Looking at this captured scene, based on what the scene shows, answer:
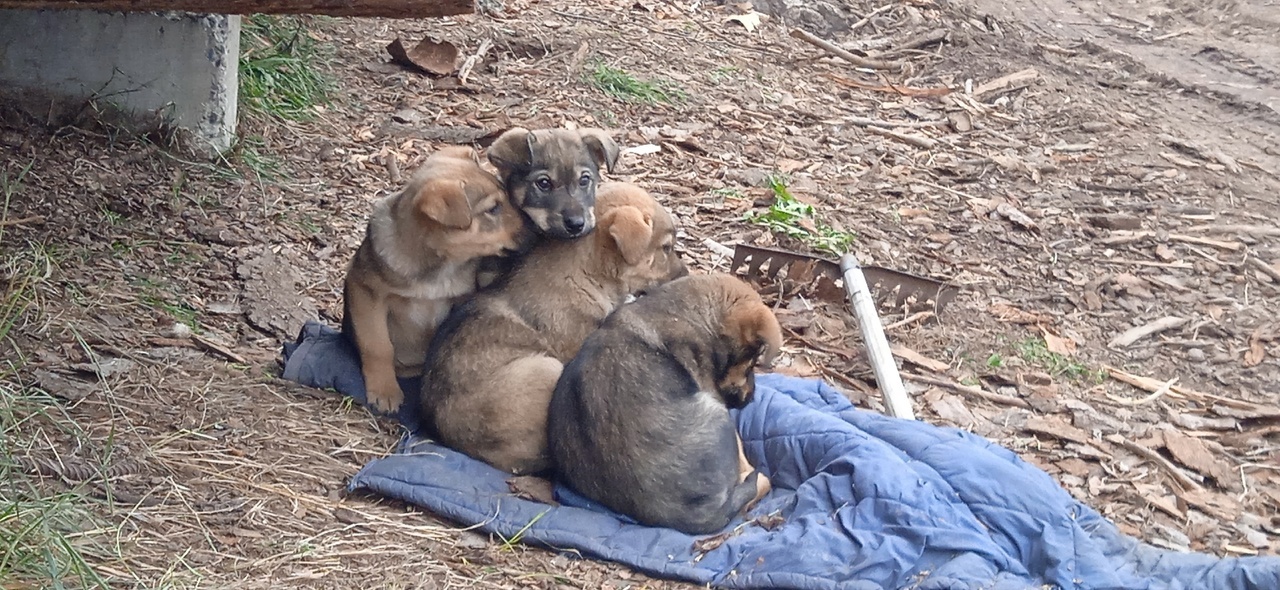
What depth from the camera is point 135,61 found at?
8.06 metres

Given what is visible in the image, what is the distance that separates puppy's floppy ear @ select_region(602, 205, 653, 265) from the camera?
5.76 m

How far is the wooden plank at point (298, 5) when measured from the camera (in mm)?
5012

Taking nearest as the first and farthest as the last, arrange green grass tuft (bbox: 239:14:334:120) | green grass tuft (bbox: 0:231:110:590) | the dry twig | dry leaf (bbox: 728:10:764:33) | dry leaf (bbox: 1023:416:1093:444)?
green grass tuft (bbox: 0:231:110:590) → dry leaf (bbox: 1023:416:1093:444) → green grass tuft (bbox: 239:14:334:120) → the dry twig → dry leaf (bbox: 728:10:764:33)

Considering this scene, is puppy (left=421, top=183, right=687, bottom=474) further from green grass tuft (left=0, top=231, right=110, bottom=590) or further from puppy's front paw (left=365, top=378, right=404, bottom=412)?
green grass tuft (left=0, top=231, right=110, bottom=590)

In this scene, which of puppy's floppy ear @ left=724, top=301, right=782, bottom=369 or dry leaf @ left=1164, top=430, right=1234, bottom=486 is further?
dry leaf @ left=1164, top=430, right=1234, bottom=486

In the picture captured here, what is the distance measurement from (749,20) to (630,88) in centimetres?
313

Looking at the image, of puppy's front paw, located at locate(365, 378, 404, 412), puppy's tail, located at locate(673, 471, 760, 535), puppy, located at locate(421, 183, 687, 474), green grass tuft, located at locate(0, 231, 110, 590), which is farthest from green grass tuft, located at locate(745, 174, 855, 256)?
green grass tuft, located at locate(0, 231, 110, 590)

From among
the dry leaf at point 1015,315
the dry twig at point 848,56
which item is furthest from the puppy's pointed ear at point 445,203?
the dry twig at point 848,56

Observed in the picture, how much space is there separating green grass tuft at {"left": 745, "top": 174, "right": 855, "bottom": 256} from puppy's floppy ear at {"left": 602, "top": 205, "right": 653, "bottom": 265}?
9.37 ft

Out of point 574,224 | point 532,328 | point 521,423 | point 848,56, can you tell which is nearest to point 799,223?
point 574,224

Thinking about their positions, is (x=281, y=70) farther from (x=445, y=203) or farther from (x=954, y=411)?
(x=954, y=411)

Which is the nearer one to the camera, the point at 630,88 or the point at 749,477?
the point at 749,477

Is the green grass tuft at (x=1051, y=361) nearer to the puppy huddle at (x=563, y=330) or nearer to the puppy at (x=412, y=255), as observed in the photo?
the puppy huddle at (x=563, y=330)

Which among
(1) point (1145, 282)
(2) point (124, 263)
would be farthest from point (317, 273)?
(1) point (1145, 282)
